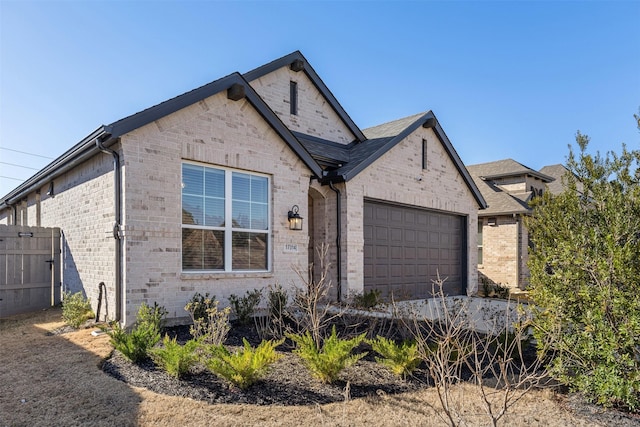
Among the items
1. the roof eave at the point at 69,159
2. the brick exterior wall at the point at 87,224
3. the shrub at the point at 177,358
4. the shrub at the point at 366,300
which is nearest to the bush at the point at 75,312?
the brick exterior wall at the point at 87,224

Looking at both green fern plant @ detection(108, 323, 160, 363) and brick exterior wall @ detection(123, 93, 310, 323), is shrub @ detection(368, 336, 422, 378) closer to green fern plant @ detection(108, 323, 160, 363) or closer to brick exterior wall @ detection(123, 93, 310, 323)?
green fern plant @ detection(108, 323, 160, 363)

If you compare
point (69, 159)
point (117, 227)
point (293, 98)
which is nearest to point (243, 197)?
point (117, 227)

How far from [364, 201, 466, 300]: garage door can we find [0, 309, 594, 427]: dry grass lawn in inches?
261

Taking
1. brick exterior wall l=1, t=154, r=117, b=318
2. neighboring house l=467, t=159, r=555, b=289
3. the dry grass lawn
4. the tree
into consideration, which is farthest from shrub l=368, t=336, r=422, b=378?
neighboring house l=467, t=159, r=555, b=289

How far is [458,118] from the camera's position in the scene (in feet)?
53.0

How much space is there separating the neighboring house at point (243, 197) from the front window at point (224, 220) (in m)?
0.02

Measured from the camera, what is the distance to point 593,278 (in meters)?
4.28

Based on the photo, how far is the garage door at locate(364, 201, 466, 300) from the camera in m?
11.2

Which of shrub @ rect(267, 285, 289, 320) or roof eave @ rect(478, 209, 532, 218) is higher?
roof eave @ rect(478, 209, 532, 218)

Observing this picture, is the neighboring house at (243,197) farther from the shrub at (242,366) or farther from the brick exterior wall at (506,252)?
the brick exterior wall at (506,252)

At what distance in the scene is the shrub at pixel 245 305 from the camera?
745cm

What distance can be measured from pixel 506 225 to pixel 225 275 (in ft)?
42.5

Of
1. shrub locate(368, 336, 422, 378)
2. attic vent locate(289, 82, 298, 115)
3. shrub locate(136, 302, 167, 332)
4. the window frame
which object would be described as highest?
attic vent locate(289, 82, 298, 115)

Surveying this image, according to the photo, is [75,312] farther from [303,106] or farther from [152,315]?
[303,106]
